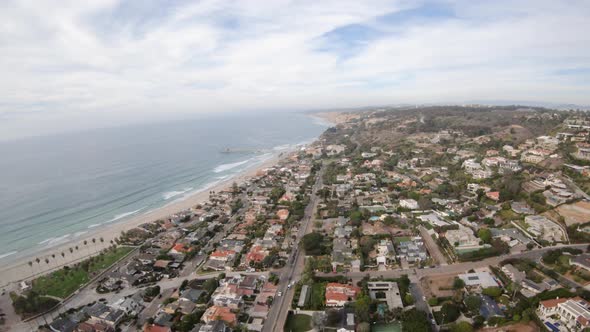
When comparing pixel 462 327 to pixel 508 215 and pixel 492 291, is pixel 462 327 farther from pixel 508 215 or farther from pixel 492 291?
pixel 508 215

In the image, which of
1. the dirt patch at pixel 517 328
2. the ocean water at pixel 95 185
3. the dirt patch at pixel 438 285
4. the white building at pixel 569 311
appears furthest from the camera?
the ocean water at pixel 95 185

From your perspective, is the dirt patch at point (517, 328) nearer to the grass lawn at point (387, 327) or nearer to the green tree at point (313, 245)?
the grass lawn at point (387, 327)

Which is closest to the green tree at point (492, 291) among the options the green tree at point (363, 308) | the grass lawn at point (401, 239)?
the green tree at point (363, 308)

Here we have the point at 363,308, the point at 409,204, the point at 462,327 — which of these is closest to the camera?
the point at 462,327

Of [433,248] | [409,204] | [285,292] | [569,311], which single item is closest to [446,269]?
[433,248]

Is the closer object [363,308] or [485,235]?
[363,308]

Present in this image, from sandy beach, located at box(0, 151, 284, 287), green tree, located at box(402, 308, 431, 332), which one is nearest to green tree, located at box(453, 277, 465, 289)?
green tree, located at box(402, 308, 431, 332)
